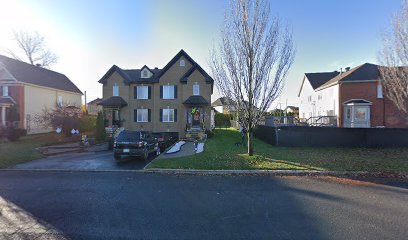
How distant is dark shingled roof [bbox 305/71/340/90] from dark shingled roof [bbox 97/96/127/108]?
88.2 feet

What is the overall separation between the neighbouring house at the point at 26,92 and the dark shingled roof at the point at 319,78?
115 feet

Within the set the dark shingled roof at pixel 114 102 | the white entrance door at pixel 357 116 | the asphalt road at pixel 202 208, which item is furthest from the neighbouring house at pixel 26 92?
the white entrance door at pixel 357 116

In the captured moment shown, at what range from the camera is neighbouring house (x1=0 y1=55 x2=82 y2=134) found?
23461mm

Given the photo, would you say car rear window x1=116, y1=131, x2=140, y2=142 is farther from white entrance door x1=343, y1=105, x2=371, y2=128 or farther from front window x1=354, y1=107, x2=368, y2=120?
front window x1=354, y1=107, x2=368, y2=120

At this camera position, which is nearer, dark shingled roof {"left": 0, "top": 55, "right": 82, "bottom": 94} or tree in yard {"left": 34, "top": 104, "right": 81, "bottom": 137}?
tree in yard {"left": 34, "top": 104, "right": 81, "bottom": 137}

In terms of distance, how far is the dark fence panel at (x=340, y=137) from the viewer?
521 inches

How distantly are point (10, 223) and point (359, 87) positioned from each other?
28446mm

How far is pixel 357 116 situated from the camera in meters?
22.9

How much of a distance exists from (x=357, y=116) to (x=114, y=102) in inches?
1035

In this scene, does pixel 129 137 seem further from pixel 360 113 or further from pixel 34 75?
pixel 34 75

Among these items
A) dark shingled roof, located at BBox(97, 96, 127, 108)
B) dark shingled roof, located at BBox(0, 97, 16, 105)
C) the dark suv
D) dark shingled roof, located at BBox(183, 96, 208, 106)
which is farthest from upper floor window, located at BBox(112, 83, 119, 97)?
the dark suv

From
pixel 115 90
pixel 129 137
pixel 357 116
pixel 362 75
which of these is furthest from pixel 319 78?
pixel 129 137

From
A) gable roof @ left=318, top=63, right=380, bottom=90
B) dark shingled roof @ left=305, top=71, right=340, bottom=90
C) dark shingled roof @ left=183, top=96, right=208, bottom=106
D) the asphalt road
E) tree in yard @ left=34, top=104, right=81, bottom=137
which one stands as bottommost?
the asphalt road

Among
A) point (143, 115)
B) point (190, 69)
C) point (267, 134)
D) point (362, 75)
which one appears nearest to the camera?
point (267, 134)
